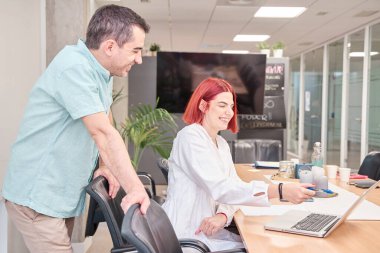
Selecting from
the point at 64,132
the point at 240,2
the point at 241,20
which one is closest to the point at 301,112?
the point at 241,20

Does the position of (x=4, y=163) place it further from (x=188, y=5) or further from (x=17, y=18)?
(x=188, y=5)

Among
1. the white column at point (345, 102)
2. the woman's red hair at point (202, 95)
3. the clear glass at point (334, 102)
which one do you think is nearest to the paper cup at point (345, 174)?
the woman's red hair at point (202, 95)

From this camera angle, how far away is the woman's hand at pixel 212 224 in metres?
1.87

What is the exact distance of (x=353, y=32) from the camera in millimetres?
8289

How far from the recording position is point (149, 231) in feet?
4.30

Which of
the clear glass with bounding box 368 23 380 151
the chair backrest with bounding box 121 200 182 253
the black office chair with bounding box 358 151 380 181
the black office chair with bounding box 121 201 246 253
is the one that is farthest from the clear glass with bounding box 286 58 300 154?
the chair backrest with bounding box 121 200 182 253

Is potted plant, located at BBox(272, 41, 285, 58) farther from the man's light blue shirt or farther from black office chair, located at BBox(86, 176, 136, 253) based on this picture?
the man's light blue shirt

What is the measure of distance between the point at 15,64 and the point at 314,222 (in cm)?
191

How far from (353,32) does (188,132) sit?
726cm

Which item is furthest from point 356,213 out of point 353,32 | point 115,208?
point 353,32

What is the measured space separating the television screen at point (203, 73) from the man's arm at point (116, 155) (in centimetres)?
440

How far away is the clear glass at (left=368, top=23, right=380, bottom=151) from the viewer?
7.30 meters

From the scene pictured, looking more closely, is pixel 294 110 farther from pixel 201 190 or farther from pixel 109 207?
pixel 109 207

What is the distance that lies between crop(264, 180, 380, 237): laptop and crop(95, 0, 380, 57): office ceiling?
15.4ft
